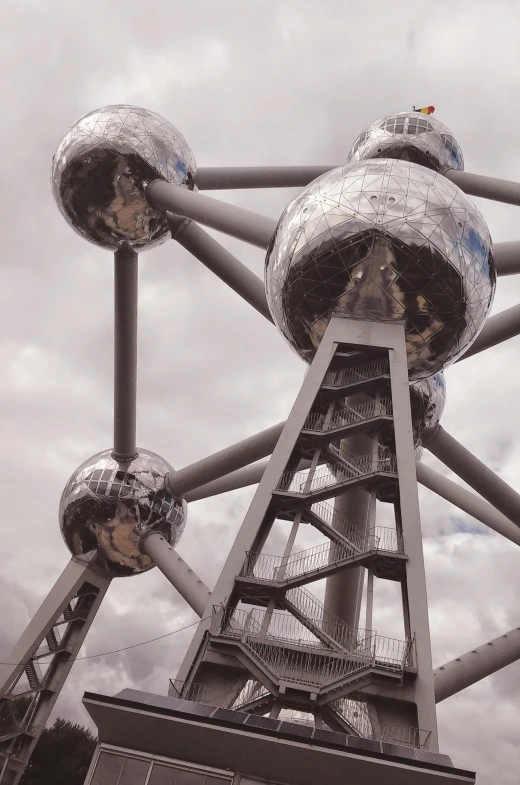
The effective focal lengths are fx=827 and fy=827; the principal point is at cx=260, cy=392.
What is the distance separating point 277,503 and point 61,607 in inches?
433

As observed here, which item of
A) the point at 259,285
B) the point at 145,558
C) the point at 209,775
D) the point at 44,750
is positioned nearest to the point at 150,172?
the point at 259,285

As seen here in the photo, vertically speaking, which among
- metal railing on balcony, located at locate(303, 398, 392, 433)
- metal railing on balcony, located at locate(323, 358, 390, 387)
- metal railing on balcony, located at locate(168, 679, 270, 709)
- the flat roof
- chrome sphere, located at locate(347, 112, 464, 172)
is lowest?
the flat roof

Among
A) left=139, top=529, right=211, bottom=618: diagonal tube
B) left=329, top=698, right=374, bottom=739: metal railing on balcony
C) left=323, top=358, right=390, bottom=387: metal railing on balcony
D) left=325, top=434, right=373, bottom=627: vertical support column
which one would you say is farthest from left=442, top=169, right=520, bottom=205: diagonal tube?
left=329, top=698, right=374, bottom=739: metal railing on balcony

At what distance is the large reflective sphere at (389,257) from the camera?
42.3 feet

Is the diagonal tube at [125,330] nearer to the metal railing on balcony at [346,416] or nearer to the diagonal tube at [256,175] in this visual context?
the diagonal tube at [256,175]

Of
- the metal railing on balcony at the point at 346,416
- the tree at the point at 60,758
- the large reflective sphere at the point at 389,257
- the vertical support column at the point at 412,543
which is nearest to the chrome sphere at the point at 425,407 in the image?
the large reflective sphere at the point at 389,257

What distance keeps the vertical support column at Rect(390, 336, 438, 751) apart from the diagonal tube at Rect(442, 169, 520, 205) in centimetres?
677

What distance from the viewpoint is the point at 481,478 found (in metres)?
16.5

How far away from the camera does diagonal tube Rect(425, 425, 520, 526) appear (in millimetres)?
16438

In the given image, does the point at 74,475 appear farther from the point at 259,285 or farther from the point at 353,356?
the point at 353,356

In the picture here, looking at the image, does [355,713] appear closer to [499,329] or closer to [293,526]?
[293,526]

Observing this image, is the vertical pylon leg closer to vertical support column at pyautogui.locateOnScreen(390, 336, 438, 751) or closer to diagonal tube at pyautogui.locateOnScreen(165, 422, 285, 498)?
diagonal tube at pyautogui.locateOnScreen(165, 422, 285, 498)

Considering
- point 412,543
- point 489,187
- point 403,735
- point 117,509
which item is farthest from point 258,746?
point 489,187

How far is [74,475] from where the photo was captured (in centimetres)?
2066
